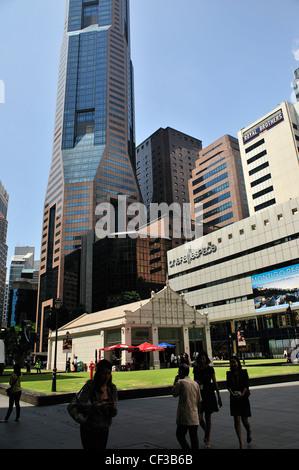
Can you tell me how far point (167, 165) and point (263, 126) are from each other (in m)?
78.8

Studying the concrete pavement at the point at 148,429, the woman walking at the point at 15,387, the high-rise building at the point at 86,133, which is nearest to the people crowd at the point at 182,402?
the concrete pavement at the point at 148,429

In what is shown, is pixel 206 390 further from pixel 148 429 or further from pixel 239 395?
pixel 148 429

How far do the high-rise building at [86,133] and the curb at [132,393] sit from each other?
351 ft

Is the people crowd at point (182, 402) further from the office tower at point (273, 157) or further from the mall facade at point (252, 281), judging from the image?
the office tower at point (273, 157)

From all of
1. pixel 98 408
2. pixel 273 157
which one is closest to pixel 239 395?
pixel 98 408

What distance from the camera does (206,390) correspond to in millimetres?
7484

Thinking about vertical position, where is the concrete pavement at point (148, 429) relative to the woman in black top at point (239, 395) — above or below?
below

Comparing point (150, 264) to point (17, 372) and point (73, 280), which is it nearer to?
point (73, 280)

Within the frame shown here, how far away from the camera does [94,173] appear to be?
131 m

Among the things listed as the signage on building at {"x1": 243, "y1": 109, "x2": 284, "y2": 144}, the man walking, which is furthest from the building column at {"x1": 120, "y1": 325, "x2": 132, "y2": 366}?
the signage on building at {"x1": 243, "y1": 109, "x2": 284, "y2": 144}

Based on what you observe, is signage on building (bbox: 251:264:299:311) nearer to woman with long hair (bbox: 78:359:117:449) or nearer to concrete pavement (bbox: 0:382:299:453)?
concrete pavement (bbox: 0:382:299:453)

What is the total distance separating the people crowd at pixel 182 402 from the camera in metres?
4.70

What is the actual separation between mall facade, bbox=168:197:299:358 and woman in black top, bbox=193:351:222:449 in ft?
146
